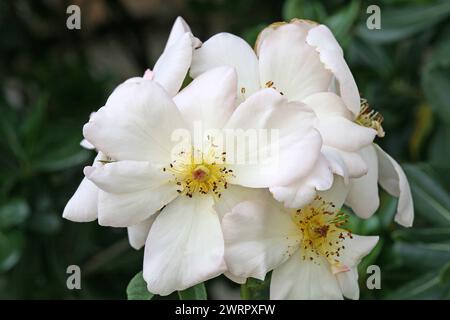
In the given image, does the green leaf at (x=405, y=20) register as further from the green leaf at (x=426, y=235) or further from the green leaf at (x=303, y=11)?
the green leaf at (x=426, y=235)

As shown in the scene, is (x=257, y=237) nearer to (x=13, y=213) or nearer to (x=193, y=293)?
(x=193, y=293)

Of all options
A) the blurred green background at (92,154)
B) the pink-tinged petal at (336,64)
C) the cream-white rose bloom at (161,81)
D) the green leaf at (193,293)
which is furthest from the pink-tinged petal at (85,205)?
the blurred green background at (92,154)

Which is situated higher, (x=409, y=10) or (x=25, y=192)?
(x=409, y=10)

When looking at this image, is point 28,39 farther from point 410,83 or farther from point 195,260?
point 195,260

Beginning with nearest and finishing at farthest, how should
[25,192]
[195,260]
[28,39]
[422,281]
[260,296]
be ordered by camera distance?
[195,260], [260,296], [422,281], [25,192], [28,39]

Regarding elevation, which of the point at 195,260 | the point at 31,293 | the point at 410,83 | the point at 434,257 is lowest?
the point at 31,293

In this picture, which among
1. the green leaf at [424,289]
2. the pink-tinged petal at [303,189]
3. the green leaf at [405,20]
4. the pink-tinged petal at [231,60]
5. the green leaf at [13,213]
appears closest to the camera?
the pink-tinged petal at [303,189]
